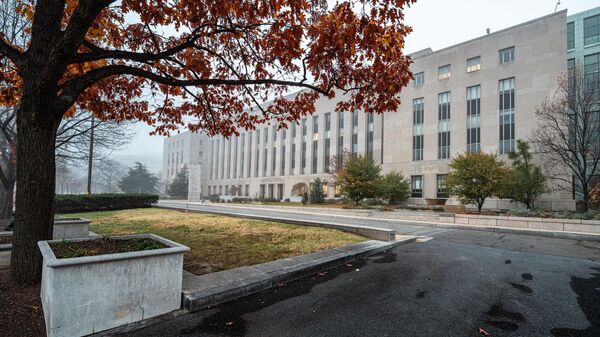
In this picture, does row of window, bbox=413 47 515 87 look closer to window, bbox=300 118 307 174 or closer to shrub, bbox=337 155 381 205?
shrub, bbox=337 155 381 205

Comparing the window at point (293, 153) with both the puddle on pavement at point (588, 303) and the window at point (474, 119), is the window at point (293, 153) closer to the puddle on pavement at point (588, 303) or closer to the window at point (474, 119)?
the window at point (474, 119)

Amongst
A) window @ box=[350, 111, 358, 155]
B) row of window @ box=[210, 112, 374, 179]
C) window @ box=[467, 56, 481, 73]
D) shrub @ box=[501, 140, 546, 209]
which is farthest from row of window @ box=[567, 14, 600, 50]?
window @ box=[350, 111, 358, 155]

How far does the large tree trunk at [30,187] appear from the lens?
4668mm

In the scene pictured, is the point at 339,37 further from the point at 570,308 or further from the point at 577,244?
the point at 577,244

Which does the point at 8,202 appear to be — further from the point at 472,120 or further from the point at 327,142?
the point at 327,142

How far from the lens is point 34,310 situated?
3959mm

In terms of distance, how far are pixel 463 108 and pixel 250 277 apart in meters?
34.5

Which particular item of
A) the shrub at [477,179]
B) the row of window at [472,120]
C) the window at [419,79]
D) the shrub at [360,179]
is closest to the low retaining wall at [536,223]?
the shrub at [477,179]

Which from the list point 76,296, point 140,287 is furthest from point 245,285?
point 76,296

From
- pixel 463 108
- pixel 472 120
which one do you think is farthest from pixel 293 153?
pixel 472 120

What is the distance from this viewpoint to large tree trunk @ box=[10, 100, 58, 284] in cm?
467

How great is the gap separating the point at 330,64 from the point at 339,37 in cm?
114

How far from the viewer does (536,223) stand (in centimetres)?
1495

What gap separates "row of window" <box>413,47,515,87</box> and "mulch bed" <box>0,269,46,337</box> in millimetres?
38726
